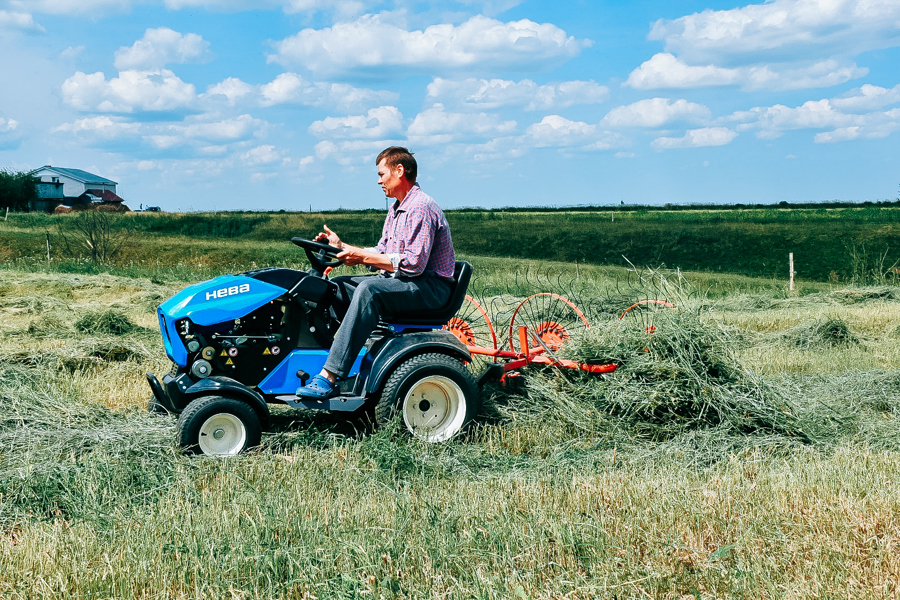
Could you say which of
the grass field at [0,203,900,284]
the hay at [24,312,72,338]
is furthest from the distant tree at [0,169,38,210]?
the hay at [24,312,72,338]

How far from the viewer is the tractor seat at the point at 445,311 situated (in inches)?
214

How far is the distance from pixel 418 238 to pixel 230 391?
154cm

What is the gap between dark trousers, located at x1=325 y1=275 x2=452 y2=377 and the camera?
5.00 meters

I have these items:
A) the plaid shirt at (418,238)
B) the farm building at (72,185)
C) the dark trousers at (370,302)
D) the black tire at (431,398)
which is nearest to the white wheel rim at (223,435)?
the dark trousers at (370,302)

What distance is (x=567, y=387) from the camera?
19.4 ft

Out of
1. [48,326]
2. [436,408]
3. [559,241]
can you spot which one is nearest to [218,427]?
[436,408]

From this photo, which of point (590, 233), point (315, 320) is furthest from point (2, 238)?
point (315, 320)

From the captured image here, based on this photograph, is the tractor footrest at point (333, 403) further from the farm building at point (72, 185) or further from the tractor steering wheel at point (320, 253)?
the farm building at point (72, 185)

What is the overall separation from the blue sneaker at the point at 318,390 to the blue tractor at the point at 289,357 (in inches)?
2.1

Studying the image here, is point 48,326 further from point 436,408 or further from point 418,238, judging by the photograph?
point 418,238

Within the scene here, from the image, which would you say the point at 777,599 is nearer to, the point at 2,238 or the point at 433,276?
the point at 433,276

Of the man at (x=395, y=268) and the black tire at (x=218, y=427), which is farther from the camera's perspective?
the man at (x=395, y=268)

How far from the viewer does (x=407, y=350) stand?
5.25 meters

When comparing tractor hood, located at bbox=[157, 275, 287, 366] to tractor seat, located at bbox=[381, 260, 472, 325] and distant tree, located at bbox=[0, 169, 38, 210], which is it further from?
distant tree, located at bbox=[0, 169, 38, 210]
